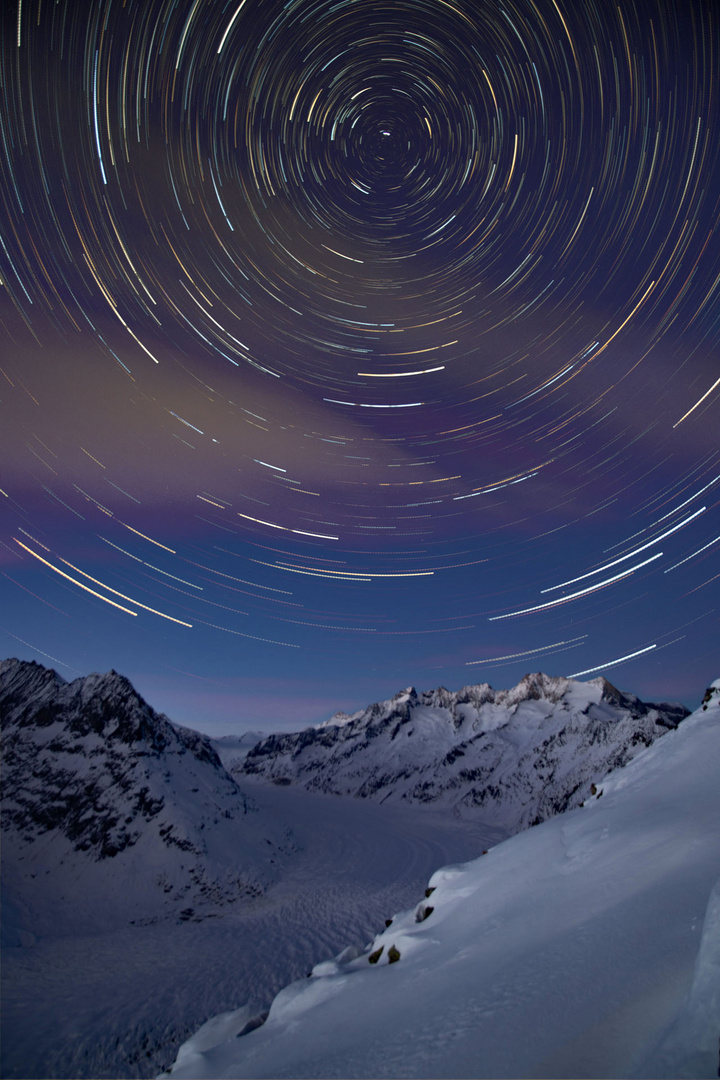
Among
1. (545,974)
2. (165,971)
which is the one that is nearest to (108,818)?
(165,971)

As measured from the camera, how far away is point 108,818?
61.8m

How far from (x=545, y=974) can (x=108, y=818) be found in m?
74.3

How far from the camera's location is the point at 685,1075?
313 centimetres

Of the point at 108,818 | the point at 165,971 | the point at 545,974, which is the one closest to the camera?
the point at 545,974

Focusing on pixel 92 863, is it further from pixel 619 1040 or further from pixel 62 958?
pixel 619 1040

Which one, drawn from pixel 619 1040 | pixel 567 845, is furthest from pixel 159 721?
pixel 619 1040

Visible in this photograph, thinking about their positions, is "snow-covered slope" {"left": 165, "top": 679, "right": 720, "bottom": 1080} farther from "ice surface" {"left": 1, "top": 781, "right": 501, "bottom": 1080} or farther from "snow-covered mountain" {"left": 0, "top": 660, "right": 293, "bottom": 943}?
"snow-covered mountain" {"left": 0, "top": 660, "right": 293, "bottom": 943}

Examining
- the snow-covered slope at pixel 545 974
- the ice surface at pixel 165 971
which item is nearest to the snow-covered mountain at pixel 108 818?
the ice surface at pixel 165 971

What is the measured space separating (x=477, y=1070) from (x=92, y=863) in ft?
235

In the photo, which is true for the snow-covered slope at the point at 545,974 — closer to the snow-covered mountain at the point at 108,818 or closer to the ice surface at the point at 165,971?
the ice surface at the point at 165,971

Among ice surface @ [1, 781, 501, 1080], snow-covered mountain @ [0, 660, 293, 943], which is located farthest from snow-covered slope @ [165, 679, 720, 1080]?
snow-covered mountain @ [0, 660, 293, 943]

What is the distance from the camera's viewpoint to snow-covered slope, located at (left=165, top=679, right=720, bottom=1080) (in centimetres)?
459

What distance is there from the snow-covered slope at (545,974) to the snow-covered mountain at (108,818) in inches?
2218

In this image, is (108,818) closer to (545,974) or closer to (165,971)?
(165,971)
